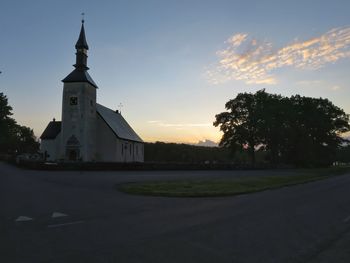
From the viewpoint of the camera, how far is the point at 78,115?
5388 centimetres

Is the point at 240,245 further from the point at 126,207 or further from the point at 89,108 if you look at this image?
the point at 89,108

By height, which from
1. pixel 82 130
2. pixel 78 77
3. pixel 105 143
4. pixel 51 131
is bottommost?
pixel 105 143

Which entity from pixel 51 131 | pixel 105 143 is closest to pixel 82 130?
pixel 105 143

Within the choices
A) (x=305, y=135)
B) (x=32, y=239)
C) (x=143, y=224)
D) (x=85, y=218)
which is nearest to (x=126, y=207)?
(x=85, y=218)

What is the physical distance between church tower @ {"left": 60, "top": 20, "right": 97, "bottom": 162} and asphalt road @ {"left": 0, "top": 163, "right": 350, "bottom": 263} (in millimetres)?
40688

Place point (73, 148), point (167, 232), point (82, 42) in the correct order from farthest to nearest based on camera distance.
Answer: point (82, 42)
point (73, 148)
point (167, 232)

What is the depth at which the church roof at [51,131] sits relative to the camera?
59769 mm

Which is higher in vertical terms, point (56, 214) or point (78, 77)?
point (78, 77)

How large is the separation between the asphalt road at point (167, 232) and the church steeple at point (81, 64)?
145 ft

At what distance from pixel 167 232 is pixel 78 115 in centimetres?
4842

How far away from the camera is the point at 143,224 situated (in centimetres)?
903

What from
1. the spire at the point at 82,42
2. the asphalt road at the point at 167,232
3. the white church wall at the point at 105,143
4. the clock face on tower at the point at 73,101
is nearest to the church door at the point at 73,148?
the white church wall at the point at 105,143

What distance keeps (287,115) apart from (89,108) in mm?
35961

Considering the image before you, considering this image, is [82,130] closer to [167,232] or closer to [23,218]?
[23,218]
